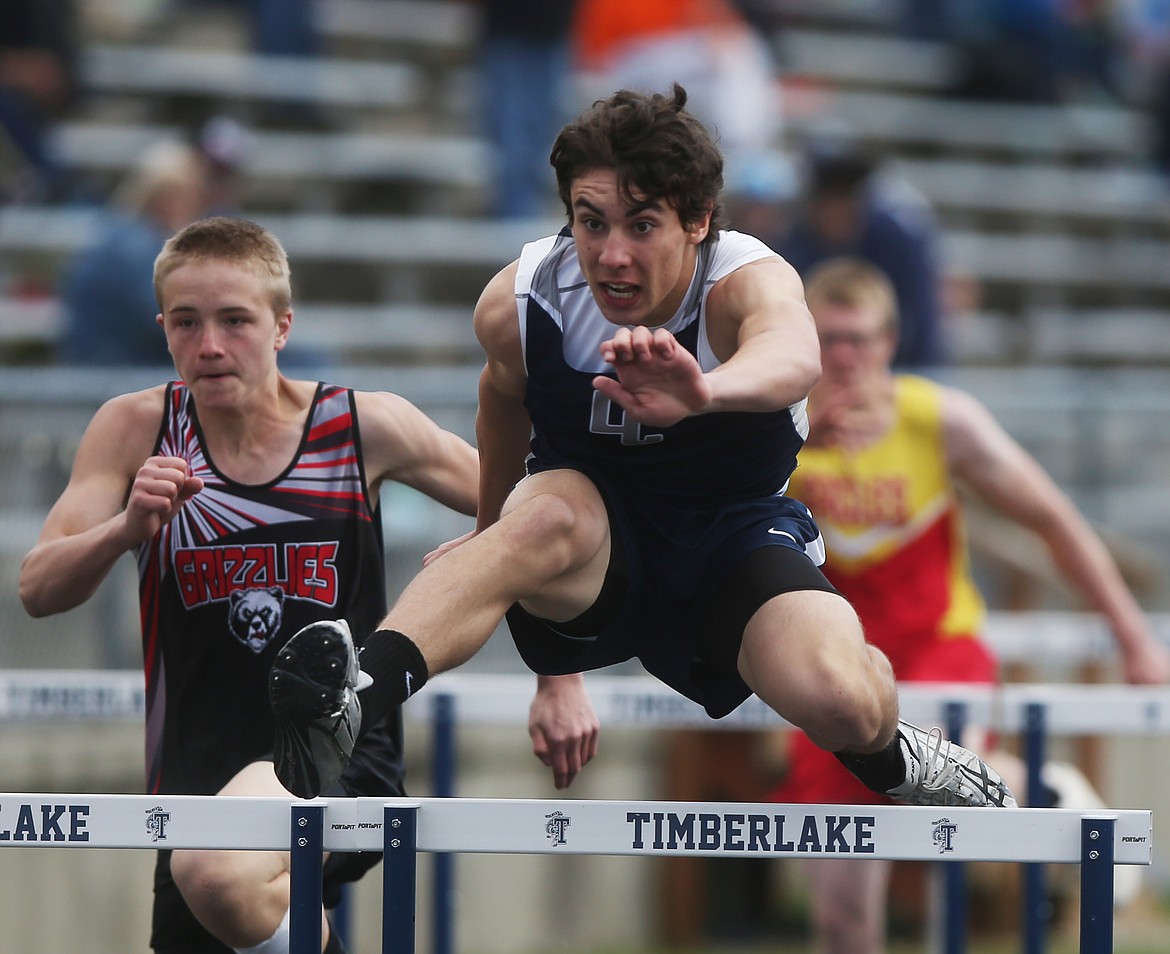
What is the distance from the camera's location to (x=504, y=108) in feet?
30.9

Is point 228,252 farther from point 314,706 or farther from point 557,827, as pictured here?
point 557,827

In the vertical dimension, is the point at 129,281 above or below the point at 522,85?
below

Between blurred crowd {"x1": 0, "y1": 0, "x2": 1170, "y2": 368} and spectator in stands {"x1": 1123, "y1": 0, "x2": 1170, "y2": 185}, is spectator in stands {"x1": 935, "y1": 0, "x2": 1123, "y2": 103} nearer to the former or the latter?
blurred crowd {"x1": 0, "y1": 0, "x2": 1170, "y2": 368}

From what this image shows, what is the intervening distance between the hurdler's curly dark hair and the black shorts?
2.06ft

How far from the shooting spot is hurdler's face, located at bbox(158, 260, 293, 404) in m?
3.76

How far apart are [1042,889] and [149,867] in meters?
3.23

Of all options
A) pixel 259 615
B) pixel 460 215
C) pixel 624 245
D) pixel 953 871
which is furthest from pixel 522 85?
pixel 624 245

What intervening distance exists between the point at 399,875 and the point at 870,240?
5424mm

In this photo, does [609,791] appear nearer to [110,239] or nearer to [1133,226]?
[110,239]

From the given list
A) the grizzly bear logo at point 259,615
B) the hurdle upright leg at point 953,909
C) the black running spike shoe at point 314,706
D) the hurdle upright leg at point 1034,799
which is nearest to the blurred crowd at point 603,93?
the hurdle upright leg at point 1034,799

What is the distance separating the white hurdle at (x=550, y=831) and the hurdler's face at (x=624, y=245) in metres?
1.02

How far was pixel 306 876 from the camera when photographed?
3131 millimetres

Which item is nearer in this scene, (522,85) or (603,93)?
(522,85)

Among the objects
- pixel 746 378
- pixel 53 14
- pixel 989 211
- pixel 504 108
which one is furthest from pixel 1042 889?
pixel 989 211
